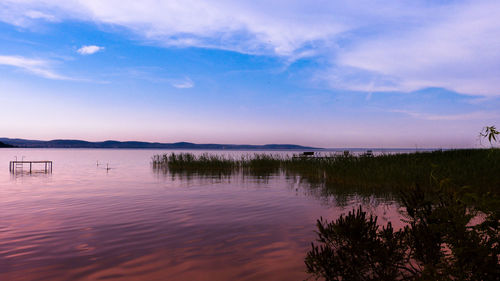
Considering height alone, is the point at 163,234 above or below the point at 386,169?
below

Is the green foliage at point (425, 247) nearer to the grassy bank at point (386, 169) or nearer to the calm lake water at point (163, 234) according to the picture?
the calm lake water at point (163, 234)

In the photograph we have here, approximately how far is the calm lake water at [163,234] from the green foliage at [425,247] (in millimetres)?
1944

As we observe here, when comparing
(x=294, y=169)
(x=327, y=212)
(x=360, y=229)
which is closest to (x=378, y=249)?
(x=360, y=229)

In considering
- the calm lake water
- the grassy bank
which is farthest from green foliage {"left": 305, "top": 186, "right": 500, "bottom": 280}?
the grassy bank

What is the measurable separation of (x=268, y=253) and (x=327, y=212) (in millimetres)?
4926

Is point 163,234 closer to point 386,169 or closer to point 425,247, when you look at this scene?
point 425,247

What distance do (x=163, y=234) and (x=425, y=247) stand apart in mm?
6135

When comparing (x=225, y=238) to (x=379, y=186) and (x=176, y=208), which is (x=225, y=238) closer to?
(x=176, y=208)

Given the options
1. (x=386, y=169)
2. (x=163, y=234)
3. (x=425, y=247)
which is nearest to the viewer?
(x=425, y=247)

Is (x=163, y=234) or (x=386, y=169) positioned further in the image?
(x=386, y=169)

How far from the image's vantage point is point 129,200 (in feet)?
45.1

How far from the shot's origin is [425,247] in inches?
157

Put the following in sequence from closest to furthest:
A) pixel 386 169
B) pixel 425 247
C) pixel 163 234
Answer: pixel 425 247, pixel 163 234, pixel 386 169

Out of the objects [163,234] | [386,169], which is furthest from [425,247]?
[386,169]
